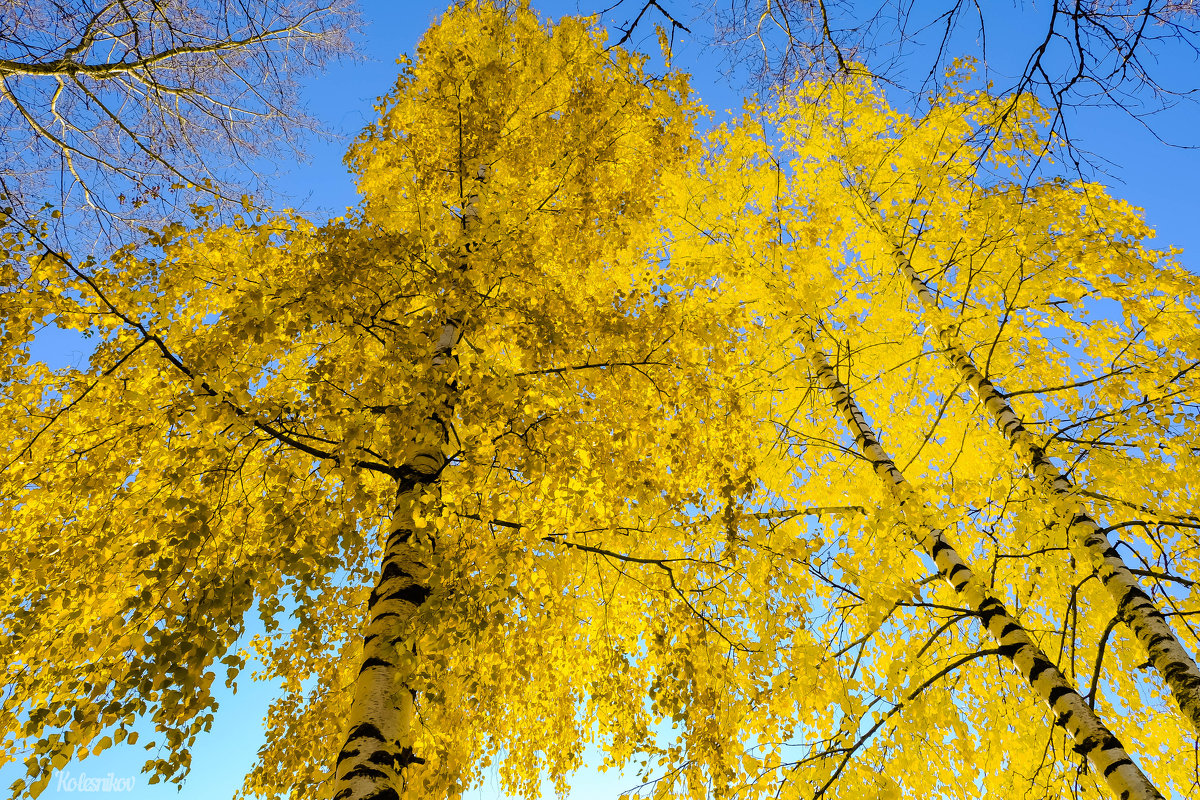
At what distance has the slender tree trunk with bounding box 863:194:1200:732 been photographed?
2789mm

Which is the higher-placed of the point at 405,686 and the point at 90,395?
the point at 90,395

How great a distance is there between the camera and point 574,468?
3301 mm

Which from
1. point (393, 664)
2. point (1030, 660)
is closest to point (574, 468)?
point (393, 664)

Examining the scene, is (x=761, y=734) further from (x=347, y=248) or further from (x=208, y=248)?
(x=208, y=248)

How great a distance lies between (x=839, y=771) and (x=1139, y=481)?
223cm

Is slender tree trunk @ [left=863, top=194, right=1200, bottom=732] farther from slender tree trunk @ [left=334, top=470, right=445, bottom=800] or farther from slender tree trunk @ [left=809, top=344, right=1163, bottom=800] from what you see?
slender tree trunk @ [left=334, top=470, right=445, bottom=800]

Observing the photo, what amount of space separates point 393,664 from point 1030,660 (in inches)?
128

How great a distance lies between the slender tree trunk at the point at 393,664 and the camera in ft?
7.86

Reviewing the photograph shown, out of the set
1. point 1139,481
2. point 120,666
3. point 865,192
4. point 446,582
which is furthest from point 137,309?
point 865,192

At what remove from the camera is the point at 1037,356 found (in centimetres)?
500

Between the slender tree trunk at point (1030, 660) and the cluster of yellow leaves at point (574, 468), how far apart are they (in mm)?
258

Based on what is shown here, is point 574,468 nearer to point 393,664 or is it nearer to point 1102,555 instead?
point 393,664

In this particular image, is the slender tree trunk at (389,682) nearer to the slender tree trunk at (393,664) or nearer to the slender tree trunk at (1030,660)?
the slender tree trunk at (393,664)

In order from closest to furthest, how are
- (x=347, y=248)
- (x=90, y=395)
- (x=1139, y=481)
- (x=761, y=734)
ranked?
(x=1139, y=481), (x=347, y=248), (x=90, y=395), (x=761, y=734)
